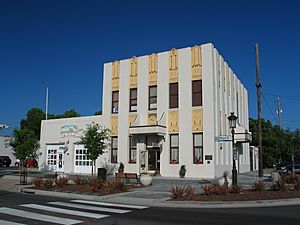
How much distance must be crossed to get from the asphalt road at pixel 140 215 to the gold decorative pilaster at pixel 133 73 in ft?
64.3

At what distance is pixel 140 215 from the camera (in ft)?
39.4

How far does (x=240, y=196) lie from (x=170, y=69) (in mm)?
17320

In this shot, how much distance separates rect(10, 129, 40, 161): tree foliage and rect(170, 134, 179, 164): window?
11.2 metres

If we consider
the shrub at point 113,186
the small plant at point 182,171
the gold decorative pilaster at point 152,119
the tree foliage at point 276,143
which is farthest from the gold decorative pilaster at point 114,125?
the tree foliage at point 276,143

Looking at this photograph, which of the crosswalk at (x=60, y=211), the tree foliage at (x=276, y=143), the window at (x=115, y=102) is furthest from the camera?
the tree foliage at (x=276, y=143)

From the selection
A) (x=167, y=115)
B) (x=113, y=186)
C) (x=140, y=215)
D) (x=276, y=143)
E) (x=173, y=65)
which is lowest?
(x=140, y=215)

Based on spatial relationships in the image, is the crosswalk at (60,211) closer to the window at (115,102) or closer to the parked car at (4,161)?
the window at (115,102)

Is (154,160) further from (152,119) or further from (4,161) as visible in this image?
(4,161)

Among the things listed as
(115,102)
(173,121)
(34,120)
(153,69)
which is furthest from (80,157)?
(34,120)

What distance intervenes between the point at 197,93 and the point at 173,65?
3.49m

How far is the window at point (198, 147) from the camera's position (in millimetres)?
28484

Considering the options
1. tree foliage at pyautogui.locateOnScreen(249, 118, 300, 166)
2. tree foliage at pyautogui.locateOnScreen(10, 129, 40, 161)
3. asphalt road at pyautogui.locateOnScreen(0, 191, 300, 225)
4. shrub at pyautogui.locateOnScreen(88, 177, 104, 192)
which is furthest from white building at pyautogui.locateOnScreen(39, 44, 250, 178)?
tree foliage at pyautogui.locateOnScreen(249, 118, 300, 166)

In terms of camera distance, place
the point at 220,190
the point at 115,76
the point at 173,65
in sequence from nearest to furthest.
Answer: the point at 220,190 < the point at 173,65 < the point at 115,76

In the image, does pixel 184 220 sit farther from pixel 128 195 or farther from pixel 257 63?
pixel 257 63
